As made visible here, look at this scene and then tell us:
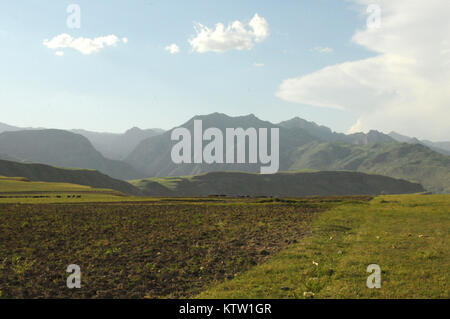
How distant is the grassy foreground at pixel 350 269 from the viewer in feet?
55.0

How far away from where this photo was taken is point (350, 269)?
20.2 metres

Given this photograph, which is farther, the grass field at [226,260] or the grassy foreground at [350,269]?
the grass field at [226,260]

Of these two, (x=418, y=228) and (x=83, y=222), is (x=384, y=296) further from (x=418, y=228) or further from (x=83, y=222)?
(x=83, y=222)

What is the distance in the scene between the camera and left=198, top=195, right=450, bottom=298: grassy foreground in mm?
16766

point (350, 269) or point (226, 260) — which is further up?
point (350, 269)

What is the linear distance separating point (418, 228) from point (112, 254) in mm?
31811

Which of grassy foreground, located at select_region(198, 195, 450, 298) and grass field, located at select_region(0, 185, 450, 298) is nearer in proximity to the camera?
grassy foreground, located at select_region(198, 195, 450, 298)

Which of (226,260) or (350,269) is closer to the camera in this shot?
(350,269)
